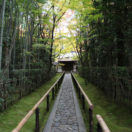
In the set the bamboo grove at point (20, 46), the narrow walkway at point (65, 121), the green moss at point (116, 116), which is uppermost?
the bamboo grove at point (20, 46)

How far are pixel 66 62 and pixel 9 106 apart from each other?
25.9 meters

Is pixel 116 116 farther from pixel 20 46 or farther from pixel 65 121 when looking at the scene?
pixel 20 46

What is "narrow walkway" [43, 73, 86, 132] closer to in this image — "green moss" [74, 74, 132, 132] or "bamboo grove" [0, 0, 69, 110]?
"green moss" [74, 74, 132, 132]

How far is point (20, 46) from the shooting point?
26.9ft

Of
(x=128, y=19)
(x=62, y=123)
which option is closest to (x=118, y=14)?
(x=128, y=19)

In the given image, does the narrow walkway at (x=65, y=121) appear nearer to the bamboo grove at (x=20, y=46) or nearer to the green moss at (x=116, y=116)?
the green moss at (x=116, y=116)

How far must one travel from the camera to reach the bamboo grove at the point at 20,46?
4.70 meters

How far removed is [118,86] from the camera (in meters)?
4.79

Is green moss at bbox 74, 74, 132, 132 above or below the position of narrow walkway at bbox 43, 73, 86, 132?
above

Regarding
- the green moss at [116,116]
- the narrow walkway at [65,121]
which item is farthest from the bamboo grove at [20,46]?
the green moss at [116,116]

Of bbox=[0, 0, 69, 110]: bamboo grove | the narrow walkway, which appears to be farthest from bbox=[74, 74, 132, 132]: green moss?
bbox=[0, 0, 69, 110]: bamboo grove

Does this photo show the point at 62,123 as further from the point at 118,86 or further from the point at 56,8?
the point at 56,8

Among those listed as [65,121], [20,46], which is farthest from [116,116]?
[20,46]

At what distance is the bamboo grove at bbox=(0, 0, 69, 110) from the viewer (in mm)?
4703
